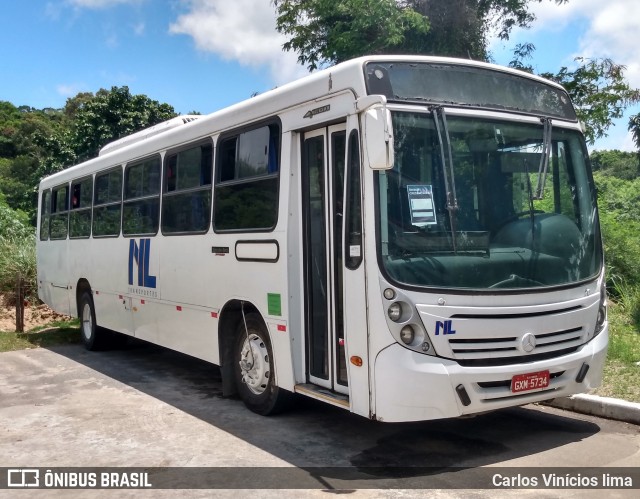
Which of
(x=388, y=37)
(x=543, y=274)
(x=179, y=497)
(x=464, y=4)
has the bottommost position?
(x=179, y=497)

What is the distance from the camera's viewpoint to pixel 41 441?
643cm

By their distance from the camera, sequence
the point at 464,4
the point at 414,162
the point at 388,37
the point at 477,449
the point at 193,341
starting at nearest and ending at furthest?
the point at 414,162 < the point at 477,449 < the point at 193,341 < the point at 388,37 < the point at 464,4

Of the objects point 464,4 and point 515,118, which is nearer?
point 515,118

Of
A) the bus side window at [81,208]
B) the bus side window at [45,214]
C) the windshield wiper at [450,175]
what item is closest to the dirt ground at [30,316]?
the bus side window at [45,214]

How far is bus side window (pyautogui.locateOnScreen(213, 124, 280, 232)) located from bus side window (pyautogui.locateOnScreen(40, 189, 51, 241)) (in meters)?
7.57

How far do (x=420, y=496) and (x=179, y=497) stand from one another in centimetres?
168

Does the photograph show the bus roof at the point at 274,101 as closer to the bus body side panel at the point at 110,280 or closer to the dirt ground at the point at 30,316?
the bus body side panel at the point at 110,280

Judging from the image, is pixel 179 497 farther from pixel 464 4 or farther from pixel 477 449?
pixel 464 4

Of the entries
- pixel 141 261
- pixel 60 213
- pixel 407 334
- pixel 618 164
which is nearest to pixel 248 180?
pixel 407 334

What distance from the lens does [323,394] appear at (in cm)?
581

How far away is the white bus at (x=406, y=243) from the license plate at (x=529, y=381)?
0.02 metres

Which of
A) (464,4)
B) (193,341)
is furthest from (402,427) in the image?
(464,4)

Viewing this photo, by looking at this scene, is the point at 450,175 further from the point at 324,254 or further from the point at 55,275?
the point at 55,275

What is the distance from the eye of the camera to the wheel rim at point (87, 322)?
11758 mm
